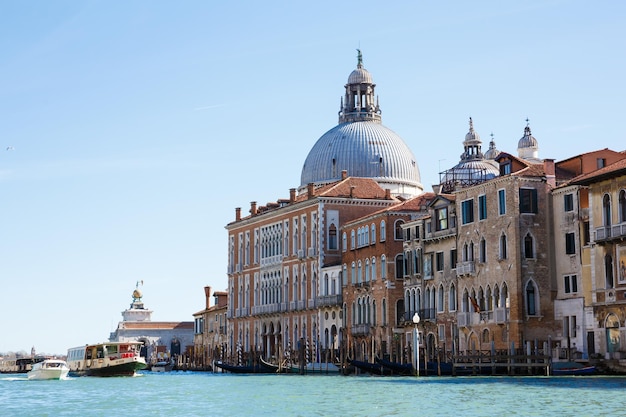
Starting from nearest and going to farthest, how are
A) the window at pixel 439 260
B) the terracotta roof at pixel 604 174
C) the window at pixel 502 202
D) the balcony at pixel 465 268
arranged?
1. the terracotta roof at pixel 604 174
2. the window at pixel 502 202
3. the balcony at pixel 465 268
4. the window at pixel 439 260

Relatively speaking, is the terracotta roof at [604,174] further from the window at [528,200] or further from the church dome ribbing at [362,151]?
the church dome ribbing at [362,151]

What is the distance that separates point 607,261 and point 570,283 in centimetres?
324

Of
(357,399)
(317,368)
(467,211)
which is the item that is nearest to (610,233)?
(467,211)

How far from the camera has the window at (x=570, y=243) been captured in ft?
141

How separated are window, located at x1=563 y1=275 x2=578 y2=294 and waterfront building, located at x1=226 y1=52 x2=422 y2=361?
Result: 1580 cm

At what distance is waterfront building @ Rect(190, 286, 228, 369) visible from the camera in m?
78.5

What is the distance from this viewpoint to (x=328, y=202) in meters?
62.3

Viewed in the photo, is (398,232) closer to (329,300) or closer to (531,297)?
(329,300)

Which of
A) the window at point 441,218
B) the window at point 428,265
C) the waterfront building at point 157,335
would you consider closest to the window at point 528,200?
the window at point 441,218

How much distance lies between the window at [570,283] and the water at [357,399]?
5.53m

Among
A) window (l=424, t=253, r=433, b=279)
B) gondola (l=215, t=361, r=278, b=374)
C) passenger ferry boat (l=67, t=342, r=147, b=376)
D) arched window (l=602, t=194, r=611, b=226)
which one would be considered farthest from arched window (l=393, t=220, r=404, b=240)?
passenger ferry boat (l=67, t=342, r=147, b=376)

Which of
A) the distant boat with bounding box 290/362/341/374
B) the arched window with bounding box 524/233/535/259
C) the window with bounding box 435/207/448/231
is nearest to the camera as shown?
the arched window with bounding box 524/233/535/259

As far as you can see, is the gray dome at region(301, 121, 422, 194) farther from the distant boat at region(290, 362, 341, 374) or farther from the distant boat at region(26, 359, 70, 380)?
the distant boat at region(26, 359, 70, 380)

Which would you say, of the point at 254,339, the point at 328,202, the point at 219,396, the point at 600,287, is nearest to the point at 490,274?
the point at 600,287
